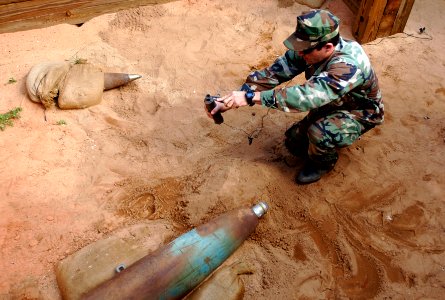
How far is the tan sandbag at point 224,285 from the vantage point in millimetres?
2566

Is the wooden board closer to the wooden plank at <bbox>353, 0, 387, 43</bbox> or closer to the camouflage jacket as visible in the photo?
the wooden plank at <bbox>353, 0, 387, 43</bbox>

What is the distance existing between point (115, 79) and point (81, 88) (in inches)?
16.1

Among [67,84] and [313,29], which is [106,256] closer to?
[67,84]

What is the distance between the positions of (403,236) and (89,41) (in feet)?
13.7

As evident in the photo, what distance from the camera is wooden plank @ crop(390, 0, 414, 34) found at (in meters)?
4.97

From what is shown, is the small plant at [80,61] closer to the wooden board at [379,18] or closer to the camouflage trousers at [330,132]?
the camouflage trousers at [330,132]

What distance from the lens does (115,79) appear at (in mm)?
4238

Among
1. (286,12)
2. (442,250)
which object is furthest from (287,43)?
(286,12)

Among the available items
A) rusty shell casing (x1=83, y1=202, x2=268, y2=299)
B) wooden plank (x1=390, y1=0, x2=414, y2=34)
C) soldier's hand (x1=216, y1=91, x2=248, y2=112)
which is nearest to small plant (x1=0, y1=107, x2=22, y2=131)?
rusty shell casing (x1=83, y1=202, x2=268, y2=299)

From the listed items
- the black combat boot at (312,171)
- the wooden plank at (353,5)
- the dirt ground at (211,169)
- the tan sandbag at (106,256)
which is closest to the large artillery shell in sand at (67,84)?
the dirt ground at (211,169)

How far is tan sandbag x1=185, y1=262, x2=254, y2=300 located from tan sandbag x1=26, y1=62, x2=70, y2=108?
255 centimetres

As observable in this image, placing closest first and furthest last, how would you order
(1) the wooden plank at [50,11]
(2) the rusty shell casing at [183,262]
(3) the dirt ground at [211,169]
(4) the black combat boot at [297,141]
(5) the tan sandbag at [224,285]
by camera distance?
(2) the rusty shell casing at [183,262] → (5) the tan sandbag at [224,285] → (3) the dirt ground at [211,169] → (4) the black combat boot at [297,141] → (1) the wooden plank at [50,11]

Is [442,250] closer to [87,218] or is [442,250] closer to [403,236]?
[403,236]

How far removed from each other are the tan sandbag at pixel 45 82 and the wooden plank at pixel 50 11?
3.37 feet
